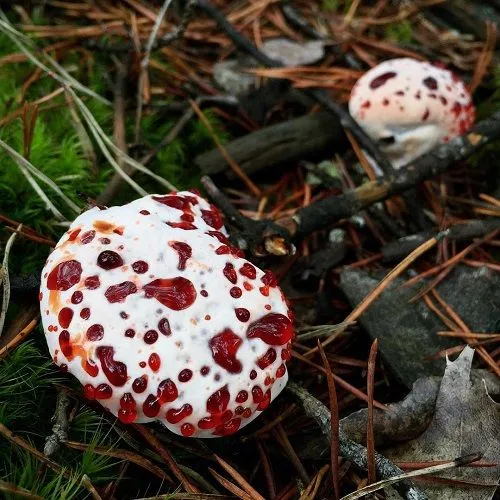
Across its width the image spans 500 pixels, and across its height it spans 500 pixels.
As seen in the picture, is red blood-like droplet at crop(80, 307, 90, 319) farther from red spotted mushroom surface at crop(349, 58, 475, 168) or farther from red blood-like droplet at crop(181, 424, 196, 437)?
red spotted mushroom surface at crop(349, 58, 475, 168)

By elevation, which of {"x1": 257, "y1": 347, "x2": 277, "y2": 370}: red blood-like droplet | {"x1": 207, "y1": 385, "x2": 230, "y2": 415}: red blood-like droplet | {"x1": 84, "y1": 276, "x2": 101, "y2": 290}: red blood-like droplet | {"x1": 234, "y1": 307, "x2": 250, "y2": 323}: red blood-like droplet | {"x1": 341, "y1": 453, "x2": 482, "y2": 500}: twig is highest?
{"x1": 84, "y1": 276, "x2": 101, "y2": 290}: red blood-like droplet

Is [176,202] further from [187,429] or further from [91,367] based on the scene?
[187,429]

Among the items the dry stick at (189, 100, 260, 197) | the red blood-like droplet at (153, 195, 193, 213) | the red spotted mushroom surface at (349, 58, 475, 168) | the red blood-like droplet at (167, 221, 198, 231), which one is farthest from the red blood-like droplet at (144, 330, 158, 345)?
the red spotted mushroom surface at (349, 58, 475, 168)

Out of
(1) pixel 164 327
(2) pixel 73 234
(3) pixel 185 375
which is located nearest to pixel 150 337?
(1) pixel 164 327

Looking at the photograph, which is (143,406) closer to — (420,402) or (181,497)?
(181,497)

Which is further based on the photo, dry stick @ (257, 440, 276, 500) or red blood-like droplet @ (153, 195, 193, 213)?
red blood-like droplet @ (153, 195, 193, 213)

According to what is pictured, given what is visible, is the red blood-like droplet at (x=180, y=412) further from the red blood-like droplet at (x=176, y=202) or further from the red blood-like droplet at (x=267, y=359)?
the red blood-like droplet at (x=176, y=202)
